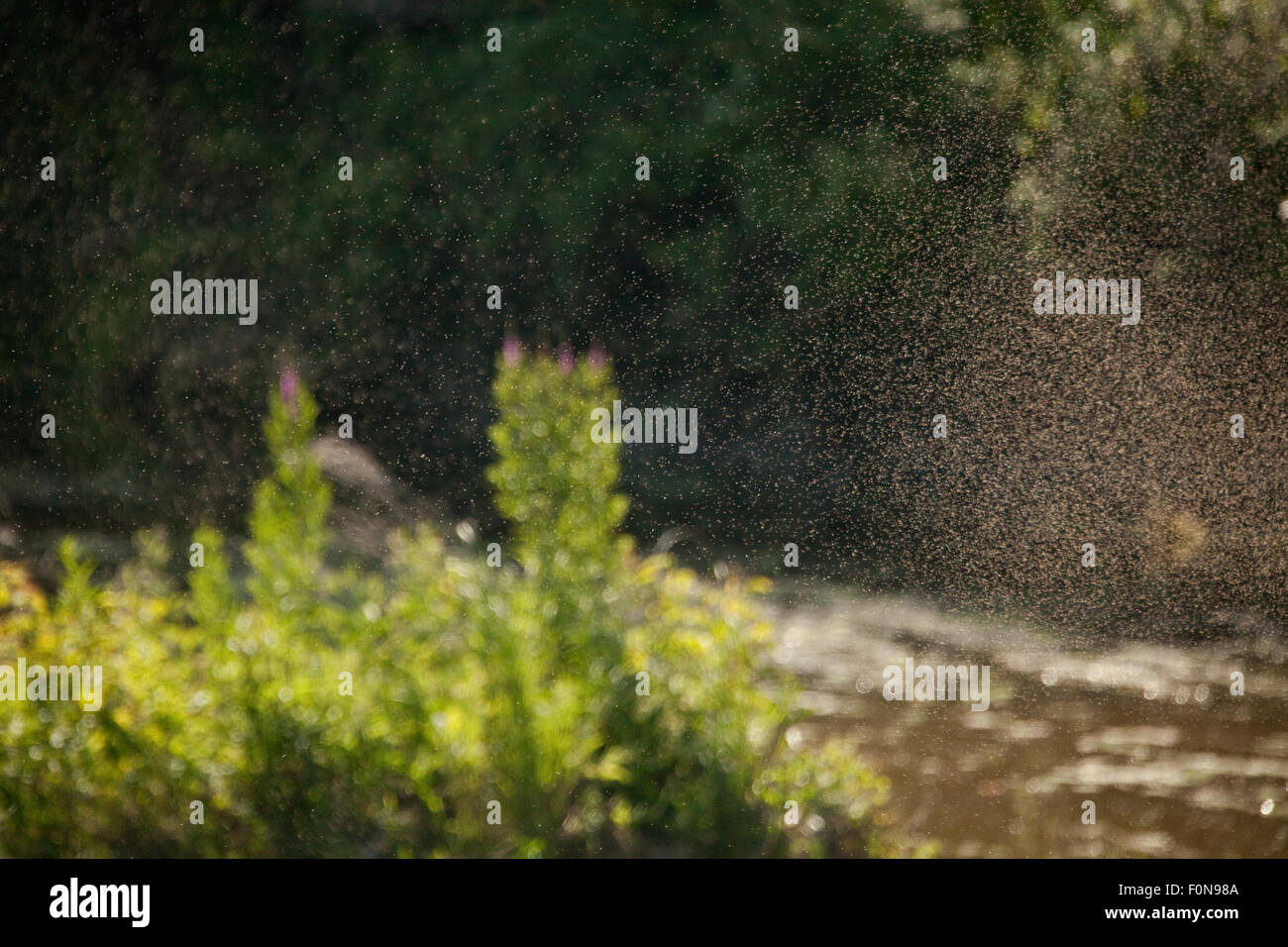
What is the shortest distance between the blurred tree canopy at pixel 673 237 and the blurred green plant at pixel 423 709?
10.7 metres

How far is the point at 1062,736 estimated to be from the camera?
737 centimetres

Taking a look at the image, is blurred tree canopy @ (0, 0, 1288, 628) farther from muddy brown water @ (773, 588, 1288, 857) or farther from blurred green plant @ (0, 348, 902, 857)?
blurred green plant @ (0, 348, 902, 857)

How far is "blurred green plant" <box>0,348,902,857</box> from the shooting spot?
340cm

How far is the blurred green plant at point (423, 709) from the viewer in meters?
3.40

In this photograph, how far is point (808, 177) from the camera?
16172 mm

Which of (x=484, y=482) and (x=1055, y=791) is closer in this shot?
(x=1055, y=791)

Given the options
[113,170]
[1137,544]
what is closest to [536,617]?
[1137,544]

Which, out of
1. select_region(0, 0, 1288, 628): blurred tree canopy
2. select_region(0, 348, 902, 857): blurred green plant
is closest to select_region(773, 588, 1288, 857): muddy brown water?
select_region(0, 348, 902, 857): blurred green plant

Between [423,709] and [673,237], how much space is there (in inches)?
575

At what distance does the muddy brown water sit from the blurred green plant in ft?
3.98

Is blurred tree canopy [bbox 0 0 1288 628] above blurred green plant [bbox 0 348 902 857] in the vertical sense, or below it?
above

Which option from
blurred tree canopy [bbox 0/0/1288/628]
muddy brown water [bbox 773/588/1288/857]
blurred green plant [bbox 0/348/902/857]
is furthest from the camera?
blurred tree canopy [bbox 0/0/1288/628]

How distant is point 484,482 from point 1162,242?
924cm
